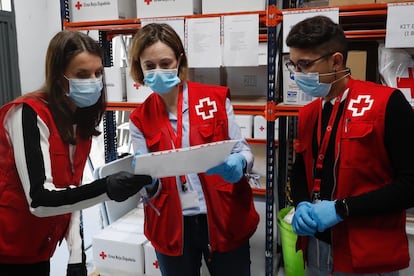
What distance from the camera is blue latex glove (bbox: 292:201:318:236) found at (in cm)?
119

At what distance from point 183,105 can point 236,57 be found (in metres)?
0.64

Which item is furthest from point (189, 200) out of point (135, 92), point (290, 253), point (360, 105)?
point (135, 92)

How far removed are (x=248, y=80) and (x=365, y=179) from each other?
4.38ft

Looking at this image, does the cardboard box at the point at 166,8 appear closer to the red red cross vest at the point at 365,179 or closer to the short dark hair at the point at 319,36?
the short dark hair at the point at 319,36

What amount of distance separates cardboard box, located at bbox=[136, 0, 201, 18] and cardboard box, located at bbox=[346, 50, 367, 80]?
89 centimetres

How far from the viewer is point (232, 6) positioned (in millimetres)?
2021

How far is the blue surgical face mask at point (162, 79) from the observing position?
145 centimetres

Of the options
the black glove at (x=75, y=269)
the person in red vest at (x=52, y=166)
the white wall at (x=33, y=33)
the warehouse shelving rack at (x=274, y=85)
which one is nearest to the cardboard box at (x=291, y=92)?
the warehouse shelving rack at (x=274, y=85)

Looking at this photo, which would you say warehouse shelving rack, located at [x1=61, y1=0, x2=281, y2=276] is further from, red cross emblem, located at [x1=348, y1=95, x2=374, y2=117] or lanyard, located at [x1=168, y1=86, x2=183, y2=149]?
red cross emblem, located at [x1=348, y1=95, x2=374, y2=117]

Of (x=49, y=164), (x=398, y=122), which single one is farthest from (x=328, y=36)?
(x=49, y=164)

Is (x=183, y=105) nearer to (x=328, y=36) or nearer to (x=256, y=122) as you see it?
(x=328, y=36)

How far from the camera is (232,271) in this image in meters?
1.48

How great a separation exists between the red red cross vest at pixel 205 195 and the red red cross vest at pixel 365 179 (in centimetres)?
39

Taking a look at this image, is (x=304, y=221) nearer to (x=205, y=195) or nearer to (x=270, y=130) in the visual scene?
(x=205, y=195)
